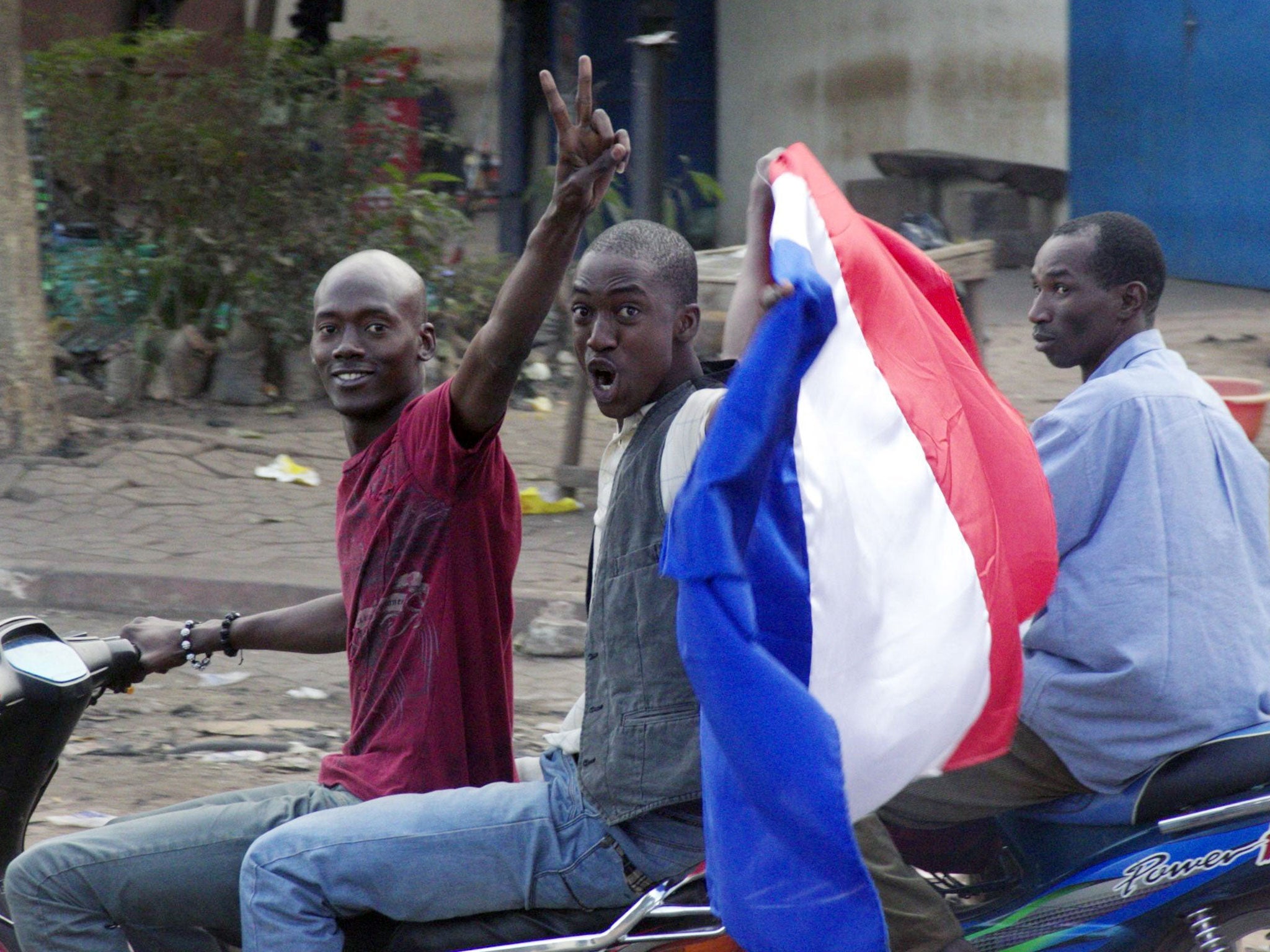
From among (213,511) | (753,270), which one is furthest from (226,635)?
(213,511)

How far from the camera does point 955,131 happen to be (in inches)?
520

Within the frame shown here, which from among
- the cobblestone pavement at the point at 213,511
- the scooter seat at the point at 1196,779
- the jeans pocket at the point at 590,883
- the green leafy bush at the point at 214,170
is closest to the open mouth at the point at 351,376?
the jeans pocket at the point at 590,883

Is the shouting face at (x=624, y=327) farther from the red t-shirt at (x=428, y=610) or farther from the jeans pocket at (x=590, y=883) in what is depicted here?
the jeans pocket at (x=590, y=883)

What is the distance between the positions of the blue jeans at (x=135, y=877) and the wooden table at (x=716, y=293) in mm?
3923

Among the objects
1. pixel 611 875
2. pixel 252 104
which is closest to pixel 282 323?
pixel 252 104

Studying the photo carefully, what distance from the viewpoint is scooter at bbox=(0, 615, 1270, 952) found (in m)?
2.35

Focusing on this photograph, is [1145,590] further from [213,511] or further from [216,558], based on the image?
[213,511]

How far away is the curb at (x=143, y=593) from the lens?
5.91 m

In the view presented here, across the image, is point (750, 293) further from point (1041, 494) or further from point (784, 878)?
point (784, 878)

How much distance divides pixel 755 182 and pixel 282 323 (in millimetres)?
6141

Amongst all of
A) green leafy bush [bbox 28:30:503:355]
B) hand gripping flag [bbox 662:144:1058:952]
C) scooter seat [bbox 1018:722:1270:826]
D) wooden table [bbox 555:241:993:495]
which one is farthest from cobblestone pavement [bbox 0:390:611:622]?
hand gripping flag [bbox 662:144:1058:952]

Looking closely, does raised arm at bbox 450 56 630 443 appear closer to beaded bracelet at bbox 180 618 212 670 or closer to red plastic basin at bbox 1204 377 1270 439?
beaded bracelet at bbox 180 618 212 670

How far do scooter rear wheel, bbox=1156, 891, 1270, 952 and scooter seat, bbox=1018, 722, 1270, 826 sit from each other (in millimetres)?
176

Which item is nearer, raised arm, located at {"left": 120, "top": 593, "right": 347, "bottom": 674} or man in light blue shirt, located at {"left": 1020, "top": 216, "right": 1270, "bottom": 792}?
man in light blue shirt, located at {"left": 1020, "top": 216, "right": 1270, "bottom": 792}
